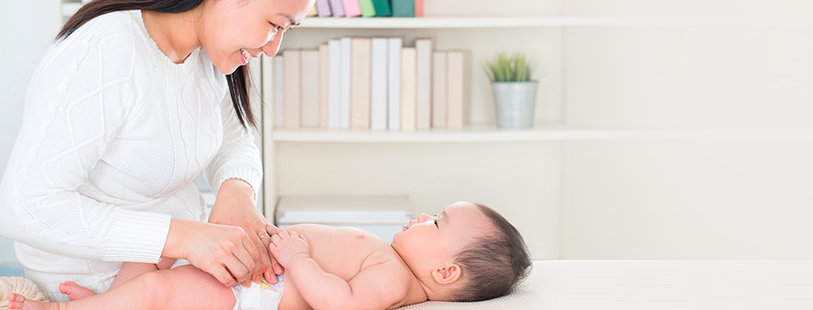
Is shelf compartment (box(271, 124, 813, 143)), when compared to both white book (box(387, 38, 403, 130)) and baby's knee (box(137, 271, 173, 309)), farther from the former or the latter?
baby's knee (box(137, 271, 173, 309))

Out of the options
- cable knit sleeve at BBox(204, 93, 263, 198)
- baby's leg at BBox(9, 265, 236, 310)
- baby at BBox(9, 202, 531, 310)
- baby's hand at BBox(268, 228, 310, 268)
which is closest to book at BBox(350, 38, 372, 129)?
cable knit sleeve at BBox(204, 93, 263, 198)

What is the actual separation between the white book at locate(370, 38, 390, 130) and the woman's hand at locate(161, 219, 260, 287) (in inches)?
46.1

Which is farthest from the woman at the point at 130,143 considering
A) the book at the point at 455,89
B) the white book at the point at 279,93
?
the book at the point at 455,89

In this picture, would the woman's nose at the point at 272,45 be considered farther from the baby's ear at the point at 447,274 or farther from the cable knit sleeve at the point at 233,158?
the baby's ear at the point at 447,274

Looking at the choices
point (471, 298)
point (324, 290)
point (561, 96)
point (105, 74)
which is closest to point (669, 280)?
point (471, 298)

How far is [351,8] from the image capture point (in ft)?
6.43

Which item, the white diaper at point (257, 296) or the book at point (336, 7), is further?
the book at point (336, 7)

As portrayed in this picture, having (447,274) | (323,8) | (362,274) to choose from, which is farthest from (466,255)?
(323,8)

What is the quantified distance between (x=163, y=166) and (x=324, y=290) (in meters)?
0.32

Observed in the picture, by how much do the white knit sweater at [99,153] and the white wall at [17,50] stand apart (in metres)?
1.06

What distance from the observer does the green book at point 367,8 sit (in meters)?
1.96

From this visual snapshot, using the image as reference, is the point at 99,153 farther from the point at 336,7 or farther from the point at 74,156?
the point at 336,7

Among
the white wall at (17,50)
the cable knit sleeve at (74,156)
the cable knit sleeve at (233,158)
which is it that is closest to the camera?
the cable knit sleeve at (74,156)

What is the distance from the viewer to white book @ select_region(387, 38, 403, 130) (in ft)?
6.66
